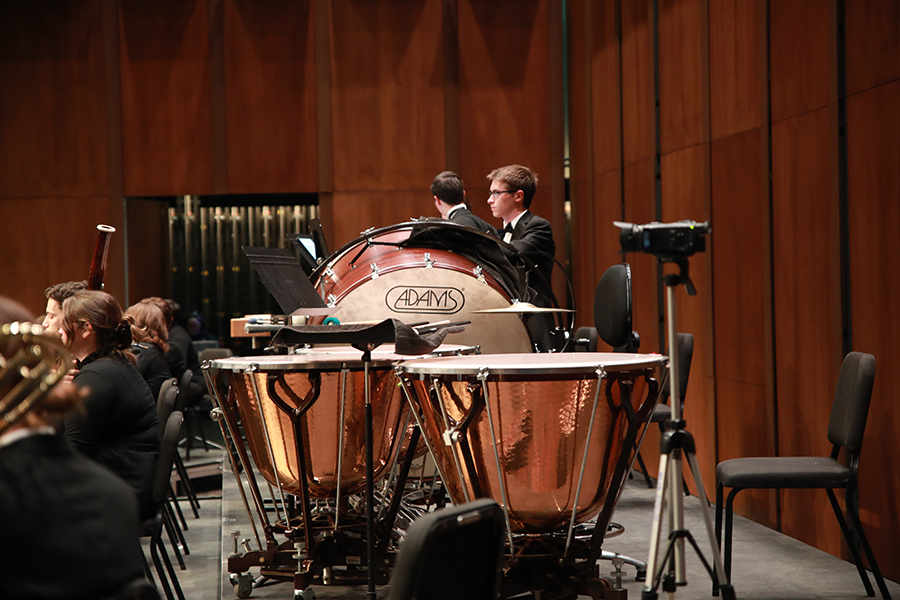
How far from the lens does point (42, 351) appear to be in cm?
136

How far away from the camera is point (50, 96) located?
7469mm

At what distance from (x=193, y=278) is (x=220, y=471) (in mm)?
3258

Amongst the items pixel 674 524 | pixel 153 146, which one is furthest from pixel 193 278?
pixel 674 524

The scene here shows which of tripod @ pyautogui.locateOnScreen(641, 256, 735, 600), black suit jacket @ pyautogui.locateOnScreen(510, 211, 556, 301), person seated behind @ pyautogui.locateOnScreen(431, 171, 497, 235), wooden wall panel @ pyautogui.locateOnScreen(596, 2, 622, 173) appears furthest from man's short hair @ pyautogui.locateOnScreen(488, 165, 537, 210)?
tripod @ pyautogui.locateOnScreen(641, 256, 735, 600)

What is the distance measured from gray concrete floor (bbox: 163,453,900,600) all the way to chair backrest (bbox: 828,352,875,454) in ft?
1.76

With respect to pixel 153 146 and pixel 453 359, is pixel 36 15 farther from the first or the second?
pixel 453 359

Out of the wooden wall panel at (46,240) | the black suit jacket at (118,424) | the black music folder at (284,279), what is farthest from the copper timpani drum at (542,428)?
the wooden wall panel at (46,240)

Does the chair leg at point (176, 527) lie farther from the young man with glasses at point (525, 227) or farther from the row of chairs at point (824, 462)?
the row of chairs at point (824, 462)

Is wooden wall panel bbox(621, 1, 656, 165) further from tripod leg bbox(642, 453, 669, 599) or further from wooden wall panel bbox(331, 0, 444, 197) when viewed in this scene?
tripod leg bbox(642, 453, 669, 599)

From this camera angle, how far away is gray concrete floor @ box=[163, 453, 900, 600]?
10.9 ft

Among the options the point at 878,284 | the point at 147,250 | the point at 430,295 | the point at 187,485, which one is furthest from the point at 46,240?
the point at 878,284

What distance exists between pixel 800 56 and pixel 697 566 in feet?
7.22

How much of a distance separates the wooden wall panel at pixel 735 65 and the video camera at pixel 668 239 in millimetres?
2243

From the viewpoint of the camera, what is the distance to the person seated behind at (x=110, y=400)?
2900 millimetres
